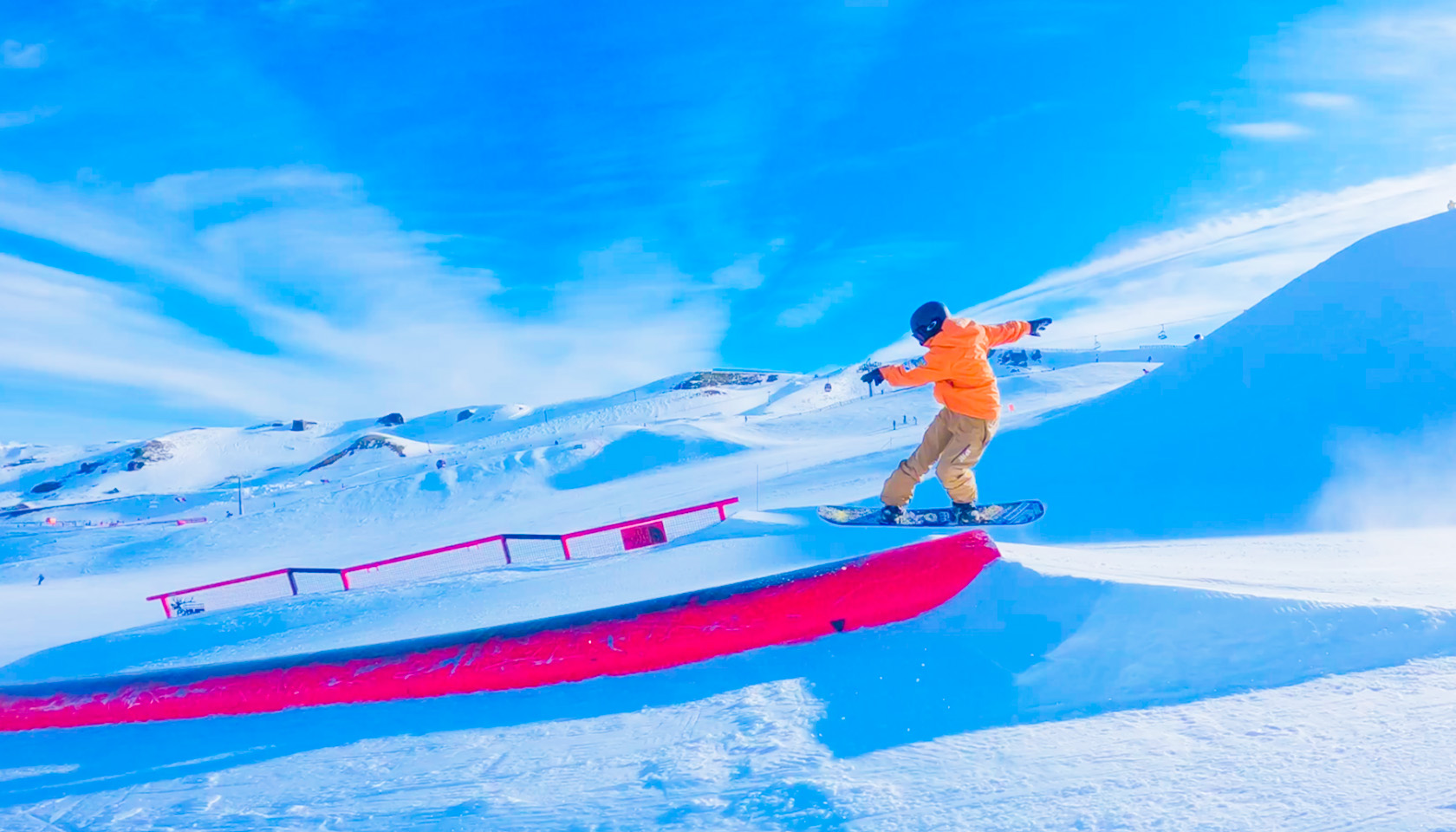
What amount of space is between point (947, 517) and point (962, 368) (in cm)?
140

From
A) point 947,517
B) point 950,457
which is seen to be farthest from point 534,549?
point 950,457

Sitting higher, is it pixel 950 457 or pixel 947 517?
pixel 950 457

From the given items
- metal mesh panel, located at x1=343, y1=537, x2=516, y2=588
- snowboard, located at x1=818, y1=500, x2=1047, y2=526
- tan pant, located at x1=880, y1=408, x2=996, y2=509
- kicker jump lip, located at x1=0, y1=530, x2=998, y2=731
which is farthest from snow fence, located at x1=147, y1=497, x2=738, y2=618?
kicker jump lip, located at x1=0, y1=530, x2=998, y2=731

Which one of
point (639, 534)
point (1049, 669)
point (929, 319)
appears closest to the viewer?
point (1049, 669)

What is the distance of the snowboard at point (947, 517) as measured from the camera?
598cm

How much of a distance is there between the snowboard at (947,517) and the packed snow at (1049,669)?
0.97ft

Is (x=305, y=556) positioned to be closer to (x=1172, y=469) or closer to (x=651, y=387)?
(x=1172, y=469)

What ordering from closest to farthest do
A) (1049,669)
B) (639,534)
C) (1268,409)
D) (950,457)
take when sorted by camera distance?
(1049,669), (950,457), (1268,409), (639,534)

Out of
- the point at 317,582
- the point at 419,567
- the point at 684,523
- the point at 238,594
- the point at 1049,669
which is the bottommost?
the point at 684,523

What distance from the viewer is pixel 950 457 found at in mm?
5762

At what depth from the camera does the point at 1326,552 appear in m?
4.77

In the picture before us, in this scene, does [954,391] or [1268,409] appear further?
[1268,409]

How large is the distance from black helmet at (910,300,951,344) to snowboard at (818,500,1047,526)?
1.58 metres

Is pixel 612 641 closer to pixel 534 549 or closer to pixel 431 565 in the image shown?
pixel 534 549
